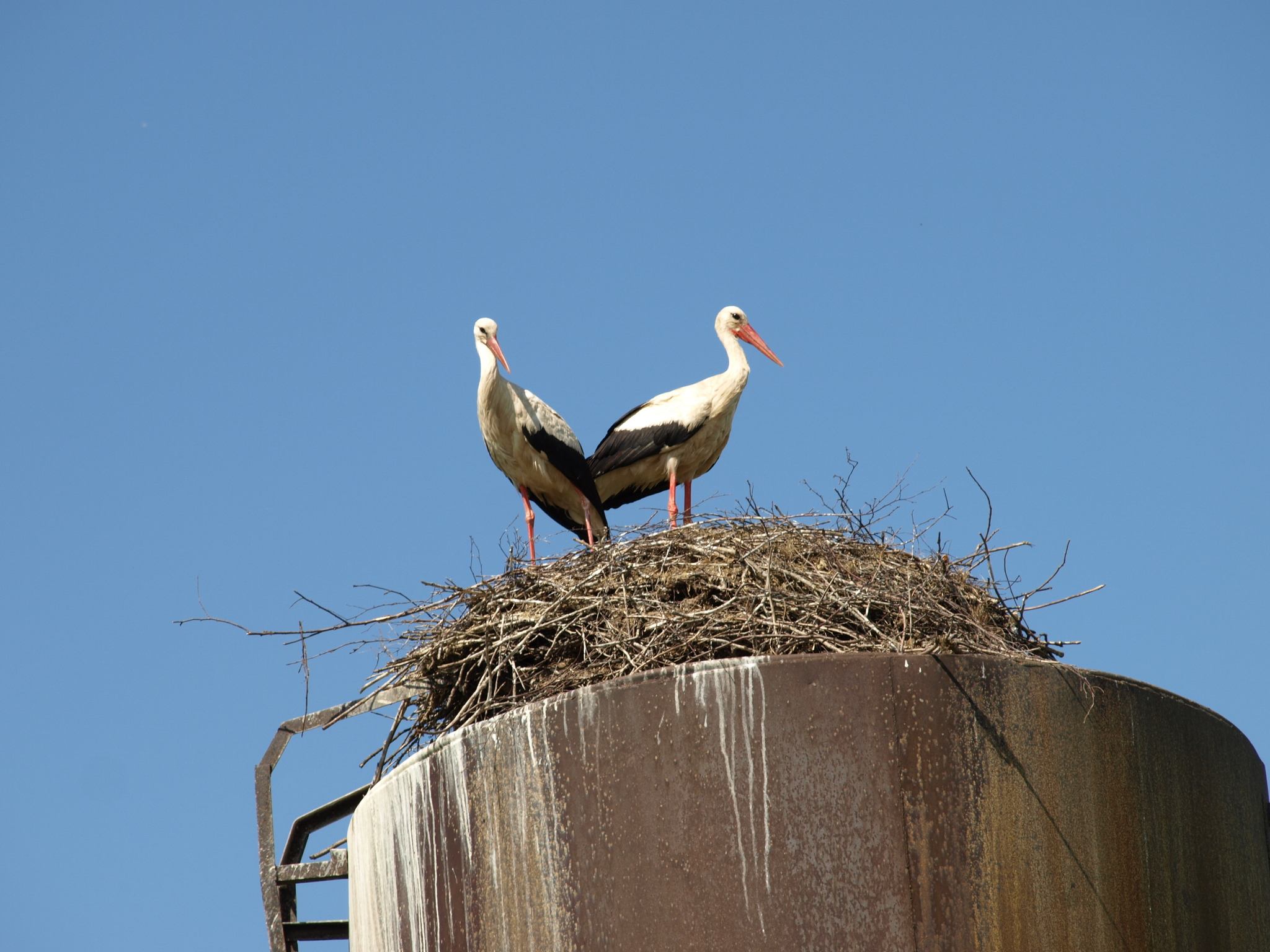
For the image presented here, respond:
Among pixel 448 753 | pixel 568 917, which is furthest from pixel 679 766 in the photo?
pixel 448 753

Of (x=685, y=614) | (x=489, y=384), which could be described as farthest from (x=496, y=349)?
(x=685, y=614)

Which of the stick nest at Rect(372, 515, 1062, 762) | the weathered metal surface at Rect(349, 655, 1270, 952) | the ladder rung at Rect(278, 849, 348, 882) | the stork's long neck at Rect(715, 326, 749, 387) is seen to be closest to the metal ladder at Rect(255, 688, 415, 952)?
the ladder rung at Rect(278, 849, 348, 882)

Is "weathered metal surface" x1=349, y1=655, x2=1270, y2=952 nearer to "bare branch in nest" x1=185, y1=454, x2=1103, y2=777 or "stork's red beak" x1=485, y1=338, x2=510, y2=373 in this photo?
"bare branch in nest" x1=185, y1=454, x2=1103, y2=777

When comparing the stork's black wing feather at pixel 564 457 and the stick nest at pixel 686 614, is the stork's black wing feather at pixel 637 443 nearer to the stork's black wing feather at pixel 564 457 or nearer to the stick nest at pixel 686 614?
the stork's black wing feather at pixel 564 457

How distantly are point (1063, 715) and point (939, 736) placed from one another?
0.65 m

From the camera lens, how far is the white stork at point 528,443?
1048cm

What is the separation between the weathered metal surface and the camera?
5.29 meters

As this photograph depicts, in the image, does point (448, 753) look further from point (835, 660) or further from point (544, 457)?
point (544, 457)

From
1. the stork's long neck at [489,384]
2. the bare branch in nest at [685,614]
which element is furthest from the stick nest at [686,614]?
the stork's long neck at [489,384]

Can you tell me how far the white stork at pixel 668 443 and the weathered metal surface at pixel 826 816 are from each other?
16.1 feet

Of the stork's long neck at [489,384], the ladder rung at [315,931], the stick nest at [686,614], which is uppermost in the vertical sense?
the stork's long neck at [489,384]

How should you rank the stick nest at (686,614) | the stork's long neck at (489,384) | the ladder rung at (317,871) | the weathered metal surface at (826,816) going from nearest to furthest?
1. the weathered metal surface at (826,816)
2. the stick nest at (686,614)
3. the ladder rung at (317,871)
4. the stork's long neck at (489,384)

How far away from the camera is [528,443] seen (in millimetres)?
10555

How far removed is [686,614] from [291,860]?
12.8 feet
